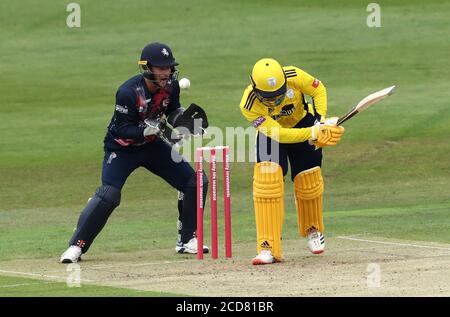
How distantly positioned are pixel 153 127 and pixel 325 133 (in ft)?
5.41

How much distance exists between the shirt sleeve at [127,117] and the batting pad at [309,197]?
4.99 ft

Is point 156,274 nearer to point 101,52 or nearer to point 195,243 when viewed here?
point 195,243

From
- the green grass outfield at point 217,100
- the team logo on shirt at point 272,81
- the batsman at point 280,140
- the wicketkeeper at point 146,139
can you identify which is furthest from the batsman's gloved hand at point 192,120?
the green grass outfield at point 217,100

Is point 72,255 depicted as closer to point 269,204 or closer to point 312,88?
point 269,204

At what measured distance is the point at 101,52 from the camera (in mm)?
29875

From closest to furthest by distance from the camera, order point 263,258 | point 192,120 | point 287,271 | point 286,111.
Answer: point 287,271 → point 263,258 → point 286,111 → point 192,120

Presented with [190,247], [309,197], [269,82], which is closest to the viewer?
[269,82]

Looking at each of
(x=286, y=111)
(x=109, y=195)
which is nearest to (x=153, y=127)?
(x=109, y=195)

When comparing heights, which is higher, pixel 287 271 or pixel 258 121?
pixel 258 121

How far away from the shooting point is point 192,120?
13.3 meters

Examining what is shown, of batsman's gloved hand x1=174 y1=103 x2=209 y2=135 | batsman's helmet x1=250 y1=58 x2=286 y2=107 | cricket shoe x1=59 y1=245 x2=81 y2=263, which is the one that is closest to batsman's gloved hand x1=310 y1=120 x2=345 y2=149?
batsman's helmet x1=250 y1=58 x2=286 y2=107

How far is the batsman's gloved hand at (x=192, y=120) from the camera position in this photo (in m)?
13.3

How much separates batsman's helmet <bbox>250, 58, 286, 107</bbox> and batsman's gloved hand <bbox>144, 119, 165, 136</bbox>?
3.55ft

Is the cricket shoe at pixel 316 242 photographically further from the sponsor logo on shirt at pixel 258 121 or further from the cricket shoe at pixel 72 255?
the cricket shoe at pixel 72 255
